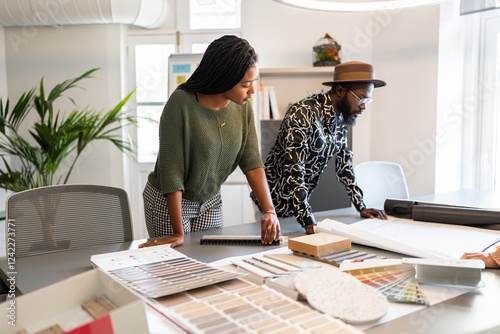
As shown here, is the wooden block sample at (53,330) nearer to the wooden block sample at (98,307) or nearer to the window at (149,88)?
the wooden block sample at (98,307)

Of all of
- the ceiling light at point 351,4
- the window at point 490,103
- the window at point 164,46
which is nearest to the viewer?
the ceiling light at point 351,4

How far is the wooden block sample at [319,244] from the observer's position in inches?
48.7

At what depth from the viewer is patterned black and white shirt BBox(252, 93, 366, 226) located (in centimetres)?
186

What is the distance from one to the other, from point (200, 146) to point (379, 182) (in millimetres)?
1439

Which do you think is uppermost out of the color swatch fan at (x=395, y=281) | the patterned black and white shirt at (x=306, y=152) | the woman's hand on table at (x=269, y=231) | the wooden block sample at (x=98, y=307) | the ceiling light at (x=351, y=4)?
the ceiling light at (x=351, y=4)

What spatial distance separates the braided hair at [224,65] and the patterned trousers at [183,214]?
17.9 inches

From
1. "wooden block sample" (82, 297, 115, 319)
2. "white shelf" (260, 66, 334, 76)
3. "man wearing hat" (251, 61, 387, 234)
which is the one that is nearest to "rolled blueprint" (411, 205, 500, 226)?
"man wearing hat" (251, 61, 387, 234)

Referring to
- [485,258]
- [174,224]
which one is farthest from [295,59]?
[485,258]

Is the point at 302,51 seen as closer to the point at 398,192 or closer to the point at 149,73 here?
the point at 149,73

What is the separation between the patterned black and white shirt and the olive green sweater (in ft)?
0.56

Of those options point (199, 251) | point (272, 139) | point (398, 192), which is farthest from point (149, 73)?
point (199, 251)

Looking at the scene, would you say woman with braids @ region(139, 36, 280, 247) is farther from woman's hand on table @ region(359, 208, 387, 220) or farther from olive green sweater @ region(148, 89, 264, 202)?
woman's hand on table @ region(359, 208, 387, 220)

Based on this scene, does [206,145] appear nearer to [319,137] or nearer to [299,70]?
[319,137]

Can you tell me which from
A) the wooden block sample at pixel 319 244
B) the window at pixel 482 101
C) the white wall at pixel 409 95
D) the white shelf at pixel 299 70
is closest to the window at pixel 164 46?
the white shelf at pixel 299 70
